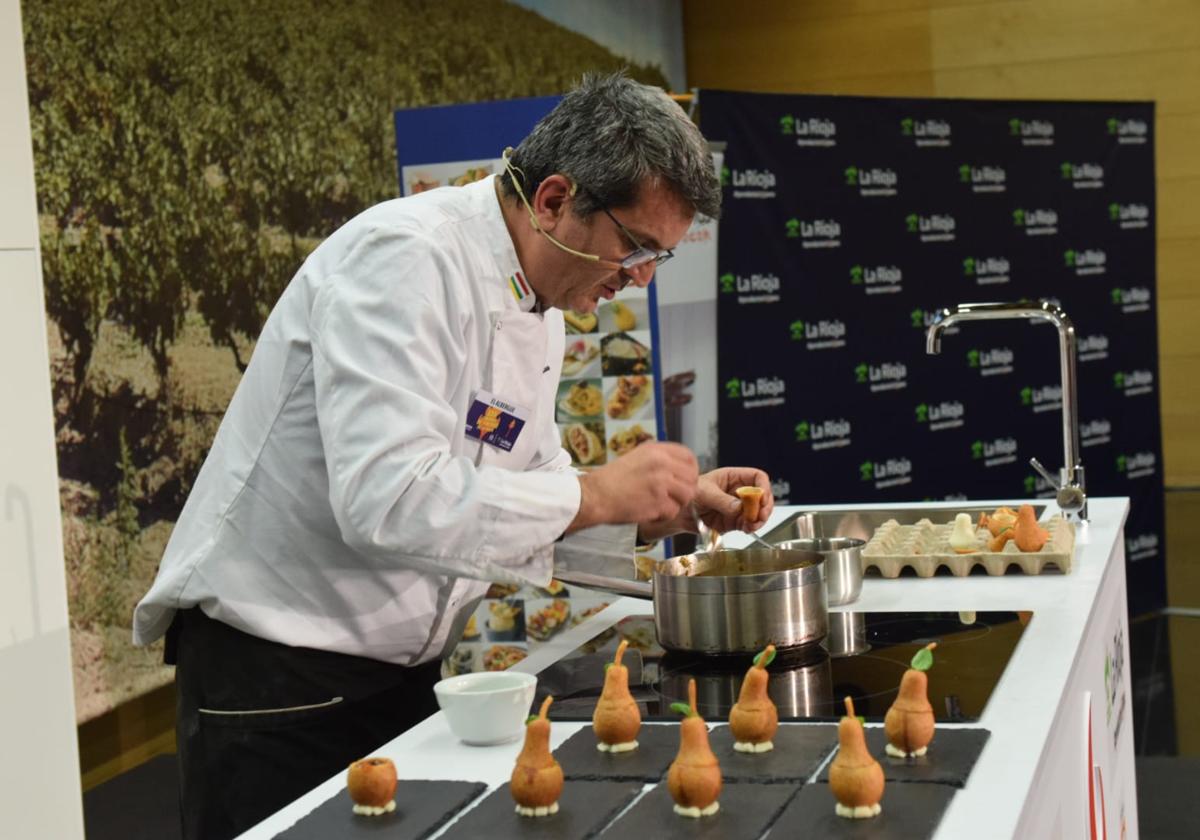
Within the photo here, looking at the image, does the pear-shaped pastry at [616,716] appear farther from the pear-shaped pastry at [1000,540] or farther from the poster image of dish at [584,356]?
the poster image of dish at [584,356]

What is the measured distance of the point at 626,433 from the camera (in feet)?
13.3

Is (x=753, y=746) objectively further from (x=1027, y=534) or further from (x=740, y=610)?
(x=1027, y=534)

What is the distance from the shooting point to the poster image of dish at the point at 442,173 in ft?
13.3

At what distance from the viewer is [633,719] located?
1.39m

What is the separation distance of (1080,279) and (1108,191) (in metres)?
0.43

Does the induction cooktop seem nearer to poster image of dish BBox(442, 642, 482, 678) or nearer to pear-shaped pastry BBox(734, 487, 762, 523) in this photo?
pear-shaped pastry BBox(734, 487, 762, 523)

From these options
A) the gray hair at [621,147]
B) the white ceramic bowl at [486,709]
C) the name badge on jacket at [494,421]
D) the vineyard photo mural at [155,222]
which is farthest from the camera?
the vineyard photo mural at [155,222]

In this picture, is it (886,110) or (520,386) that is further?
(886,110)

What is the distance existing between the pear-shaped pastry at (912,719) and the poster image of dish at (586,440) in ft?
9.04

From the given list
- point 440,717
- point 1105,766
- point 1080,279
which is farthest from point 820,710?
point 1080,279

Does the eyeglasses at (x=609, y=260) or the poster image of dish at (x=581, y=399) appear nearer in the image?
the eyeglasses at (x=609, y=260)

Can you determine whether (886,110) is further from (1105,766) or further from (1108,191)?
(1105,766)

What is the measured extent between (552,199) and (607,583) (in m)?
0.52

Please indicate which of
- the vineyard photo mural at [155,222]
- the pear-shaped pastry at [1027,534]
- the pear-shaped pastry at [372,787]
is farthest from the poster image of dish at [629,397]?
the pear-shaped pastry at [372,787]
